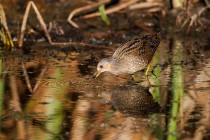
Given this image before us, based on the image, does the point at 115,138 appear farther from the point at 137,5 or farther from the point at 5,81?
the point at 137,5

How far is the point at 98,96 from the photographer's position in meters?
7.98

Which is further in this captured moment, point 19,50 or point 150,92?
point 19,50

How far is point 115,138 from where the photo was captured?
→ 645 centimetres

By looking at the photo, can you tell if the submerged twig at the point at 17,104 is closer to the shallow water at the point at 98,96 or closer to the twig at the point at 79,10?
the shallow water at the point at 98,96

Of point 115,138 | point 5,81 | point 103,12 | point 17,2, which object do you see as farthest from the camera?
point 17,2

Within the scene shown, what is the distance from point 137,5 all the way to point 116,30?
80cm

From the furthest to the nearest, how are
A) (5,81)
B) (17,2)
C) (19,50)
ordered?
(17,2)
(19,50)
(5,81)

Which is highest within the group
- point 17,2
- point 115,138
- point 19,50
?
point 17,2

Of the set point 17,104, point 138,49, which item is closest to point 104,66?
point 138,49

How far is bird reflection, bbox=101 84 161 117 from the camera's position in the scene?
24.1 feet

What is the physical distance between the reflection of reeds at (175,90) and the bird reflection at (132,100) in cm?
21

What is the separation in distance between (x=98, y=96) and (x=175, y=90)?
0.96m

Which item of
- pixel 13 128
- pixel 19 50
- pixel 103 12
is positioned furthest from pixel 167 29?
pixel 13 128

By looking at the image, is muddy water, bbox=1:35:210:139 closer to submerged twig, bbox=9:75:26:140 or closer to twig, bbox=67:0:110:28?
submerged twig, bbox=9:75:26:140
